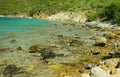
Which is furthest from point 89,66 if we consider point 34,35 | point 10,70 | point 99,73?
point 34,35

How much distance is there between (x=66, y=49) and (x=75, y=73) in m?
15.2

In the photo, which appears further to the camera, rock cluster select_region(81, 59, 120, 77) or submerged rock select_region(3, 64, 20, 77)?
submerged rock select_region(3, 64, 20, 77)

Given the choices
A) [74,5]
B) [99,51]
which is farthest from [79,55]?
[74,5]

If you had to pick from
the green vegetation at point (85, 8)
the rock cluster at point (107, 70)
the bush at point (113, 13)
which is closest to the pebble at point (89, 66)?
the rock cluster at point (107, 70)

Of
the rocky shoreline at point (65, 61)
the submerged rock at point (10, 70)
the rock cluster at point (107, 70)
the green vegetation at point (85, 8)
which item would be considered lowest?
the green vegetation at point (85, 8)

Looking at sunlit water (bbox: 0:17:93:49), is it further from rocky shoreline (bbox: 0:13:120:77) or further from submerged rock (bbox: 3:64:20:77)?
submerged rock (bbox: 3:64:20:77)

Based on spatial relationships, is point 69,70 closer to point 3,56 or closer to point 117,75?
point 117,75

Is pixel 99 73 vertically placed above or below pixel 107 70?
above

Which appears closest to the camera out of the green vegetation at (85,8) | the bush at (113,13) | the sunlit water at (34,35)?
the sunlit water at (34,35)

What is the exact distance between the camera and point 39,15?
166m

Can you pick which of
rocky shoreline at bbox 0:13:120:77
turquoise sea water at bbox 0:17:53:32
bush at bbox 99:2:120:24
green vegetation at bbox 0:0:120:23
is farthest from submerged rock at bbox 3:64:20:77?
green vegetation at bbox 0:0:120:23

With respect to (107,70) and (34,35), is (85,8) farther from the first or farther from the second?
(107,70)

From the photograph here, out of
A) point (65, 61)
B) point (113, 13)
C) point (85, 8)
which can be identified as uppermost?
point (65, 61)

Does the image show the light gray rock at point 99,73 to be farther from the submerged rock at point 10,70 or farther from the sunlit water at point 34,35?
the sunlit water at point 34,35
